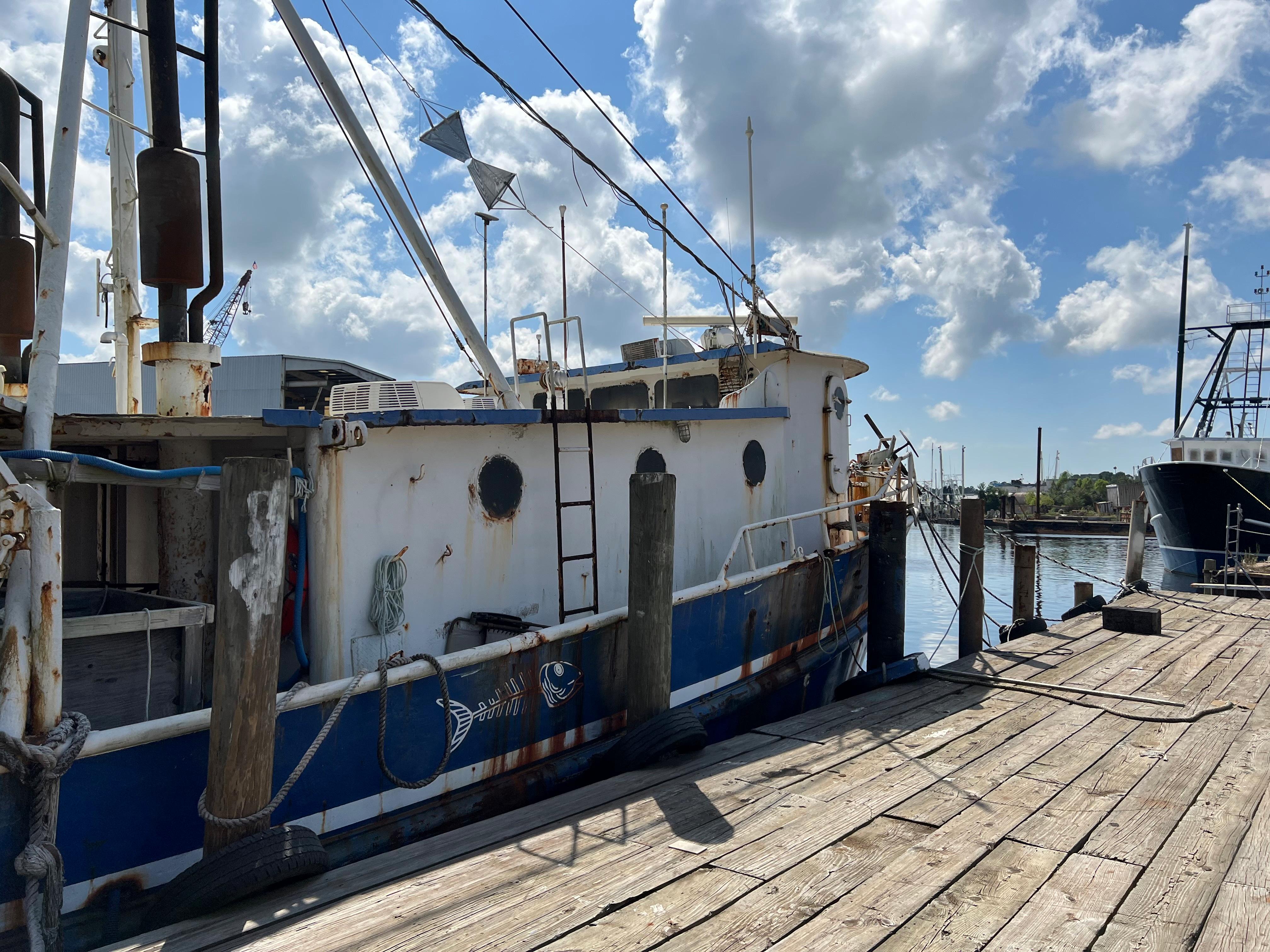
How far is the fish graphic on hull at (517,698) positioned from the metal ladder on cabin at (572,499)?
506mm

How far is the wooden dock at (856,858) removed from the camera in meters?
3.23

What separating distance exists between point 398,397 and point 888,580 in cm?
530

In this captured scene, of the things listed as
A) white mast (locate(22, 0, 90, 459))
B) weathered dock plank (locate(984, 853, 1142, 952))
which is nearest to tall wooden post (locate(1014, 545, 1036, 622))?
weathered dock plank (locate(984, 853, 1142, 952))

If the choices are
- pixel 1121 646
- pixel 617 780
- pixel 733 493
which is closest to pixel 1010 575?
pixel 1121 646

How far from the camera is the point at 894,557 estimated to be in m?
8.81

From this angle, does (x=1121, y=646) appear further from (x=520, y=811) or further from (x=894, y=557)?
(x=520, y=811)

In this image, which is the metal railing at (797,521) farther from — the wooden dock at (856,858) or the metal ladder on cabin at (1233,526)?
the metal ladder on cabin at (1233,526)

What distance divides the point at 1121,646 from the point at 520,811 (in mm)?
7420

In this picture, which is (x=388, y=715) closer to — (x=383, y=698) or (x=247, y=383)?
(x=383, y=698)

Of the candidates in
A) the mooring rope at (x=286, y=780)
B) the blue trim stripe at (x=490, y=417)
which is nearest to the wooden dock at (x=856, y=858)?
the mooring rope at (x=286, y=780)

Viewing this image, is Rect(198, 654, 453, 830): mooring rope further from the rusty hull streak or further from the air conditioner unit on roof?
the air conditioner unit on roof

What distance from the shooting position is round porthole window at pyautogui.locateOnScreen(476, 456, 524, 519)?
6.34 m

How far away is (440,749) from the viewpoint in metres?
5.24

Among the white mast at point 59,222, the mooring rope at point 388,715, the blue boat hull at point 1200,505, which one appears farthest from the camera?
the blue boat hull at point 1200,505
